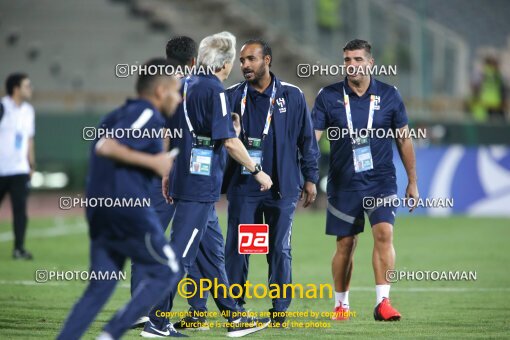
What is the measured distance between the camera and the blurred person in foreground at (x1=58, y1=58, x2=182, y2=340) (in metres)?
6.86

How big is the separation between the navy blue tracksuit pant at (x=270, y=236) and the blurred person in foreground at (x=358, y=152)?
2.27ft

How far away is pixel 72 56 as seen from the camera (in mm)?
28031

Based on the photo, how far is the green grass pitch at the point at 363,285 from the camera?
901 cm

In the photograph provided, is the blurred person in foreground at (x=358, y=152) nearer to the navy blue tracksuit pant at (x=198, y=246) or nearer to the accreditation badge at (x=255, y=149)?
the accreditation badge at (x=255, y=149)

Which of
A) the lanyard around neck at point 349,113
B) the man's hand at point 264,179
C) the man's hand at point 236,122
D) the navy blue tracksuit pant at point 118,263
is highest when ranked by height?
the lanyard around neck at point 349,113

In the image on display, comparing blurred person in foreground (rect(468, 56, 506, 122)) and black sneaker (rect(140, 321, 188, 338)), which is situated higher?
blurred person in foreground (rect(468, 56, 506, 122))

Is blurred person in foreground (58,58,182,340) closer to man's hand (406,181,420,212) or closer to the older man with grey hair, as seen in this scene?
the older man with grey hair

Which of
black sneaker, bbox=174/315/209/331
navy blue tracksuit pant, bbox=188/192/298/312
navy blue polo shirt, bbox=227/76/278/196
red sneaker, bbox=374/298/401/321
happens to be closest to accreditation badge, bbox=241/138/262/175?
navy blue polo shirt, bbox=227/76/278/196

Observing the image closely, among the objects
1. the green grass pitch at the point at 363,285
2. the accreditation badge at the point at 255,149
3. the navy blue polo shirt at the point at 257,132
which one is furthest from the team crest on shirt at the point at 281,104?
the green grass pitch at the point at 363,285

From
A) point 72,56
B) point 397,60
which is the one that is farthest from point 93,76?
point 397,60

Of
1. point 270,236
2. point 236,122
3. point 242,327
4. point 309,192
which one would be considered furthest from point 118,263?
point 309,192

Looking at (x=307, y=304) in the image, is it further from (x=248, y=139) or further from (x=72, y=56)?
(x=72, y=56)

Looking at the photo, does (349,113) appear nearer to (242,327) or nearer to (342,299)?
(342,299)

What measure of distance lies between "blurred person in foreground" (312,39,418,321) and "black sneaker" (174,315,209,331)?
4.42 ft
